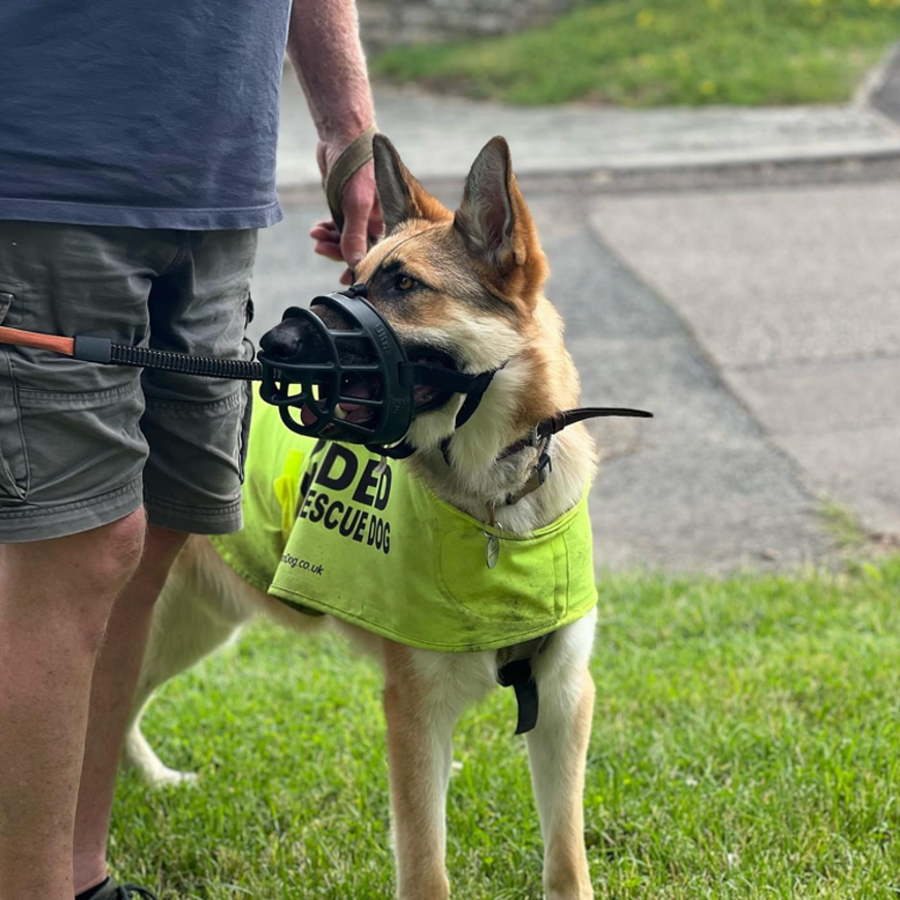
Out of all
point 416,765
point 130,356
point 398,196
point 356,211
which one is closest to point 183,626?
point 416,765

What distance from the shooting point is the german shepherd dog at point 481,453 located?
8.16 feet

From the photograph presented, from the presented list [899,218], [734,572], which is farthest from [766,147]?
[734,572]

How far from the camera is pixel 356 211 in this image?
2906 mm

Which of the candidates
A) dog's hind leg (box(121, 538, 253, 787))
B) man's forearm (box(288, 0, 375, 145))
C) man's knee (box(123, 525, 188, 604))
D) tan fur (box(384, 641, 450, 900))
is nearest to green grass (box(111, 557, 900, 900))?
dog's hind leg (box(121, 538, 253, 787))

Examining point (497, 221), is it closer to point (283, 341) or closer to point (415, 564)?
point (283, 341)

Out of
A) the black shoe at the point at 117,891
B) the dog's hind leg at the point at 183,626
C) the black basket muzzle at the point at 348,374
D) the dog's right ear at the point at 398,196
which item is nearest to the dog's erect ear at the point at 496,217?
the dog's right ear at the point at 398,196

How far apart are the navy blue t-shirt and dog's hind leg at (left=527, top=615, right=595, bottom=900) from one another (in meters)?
1.16

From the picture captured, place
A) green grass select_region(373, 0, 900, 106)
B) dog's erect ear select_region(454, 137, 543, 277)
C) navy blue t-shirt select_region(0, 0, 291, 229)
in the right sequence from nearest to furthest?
1. navy blue t-shirt select_region(0, 0, 291, 229)
2. dog's erect ear select_region(454, 137, 543, 277)
3. green grass select_region(373, 0, 900, 106)

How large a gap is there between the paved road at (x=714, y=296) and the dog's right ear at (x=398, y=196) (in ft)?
8.47

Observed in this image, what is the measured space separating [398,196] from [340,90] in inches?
11.6

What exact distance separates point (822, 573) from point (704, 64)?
8.40 meters

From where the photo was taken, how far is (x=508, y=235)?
2.50 metres

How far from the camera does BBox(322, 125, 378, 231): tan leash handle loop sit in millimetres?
2834

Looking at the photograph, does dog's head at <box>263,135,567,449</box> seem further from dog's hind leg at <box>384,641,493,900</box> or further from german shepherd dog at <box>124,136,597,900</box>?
dog's hind leg at <box>384,641,493,900</box>
